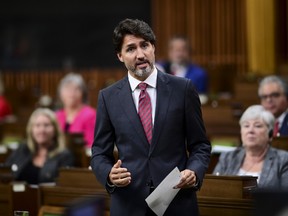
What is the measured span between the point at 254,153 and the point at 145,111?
164cm

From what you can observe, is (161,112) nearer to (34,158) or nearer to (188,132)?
(188,132)

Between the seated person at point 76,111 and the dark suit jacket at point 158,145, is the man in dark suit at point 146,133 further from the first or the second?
the seated person at point 76,111

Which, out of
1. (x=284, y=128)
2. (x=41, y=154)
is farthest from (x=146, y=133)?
(x=41, y=154)

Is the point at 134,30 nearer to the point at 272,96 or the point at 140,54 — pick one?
the point at 140,54

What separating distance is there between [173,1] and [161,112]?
10.0 meters

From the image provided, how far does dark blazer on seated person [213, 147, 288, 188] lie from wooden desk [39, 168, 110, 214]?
826 millimetres

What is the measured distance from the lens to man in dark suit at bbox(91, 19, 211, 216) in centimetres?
394

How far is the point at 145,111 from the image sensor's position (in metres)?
4.02

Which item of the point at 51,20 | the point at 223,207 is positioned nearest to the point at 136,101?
the point at 223,207

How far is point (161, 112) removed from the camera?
3.98 meters

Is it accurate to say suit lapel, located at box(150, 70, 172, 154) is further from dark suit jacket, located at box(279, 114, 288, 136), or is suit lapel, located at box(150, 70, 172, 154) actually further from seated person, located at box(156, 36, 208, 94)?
seated person, located at box(156, 36, 208, 94)

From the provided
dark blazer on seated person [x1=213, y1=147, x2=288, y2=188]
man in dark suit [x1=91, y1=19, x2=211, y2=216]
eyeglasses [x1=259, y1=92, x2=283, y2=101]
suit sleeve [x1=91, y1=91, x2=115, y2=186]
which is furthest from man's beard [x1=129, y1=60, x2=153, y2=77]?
eyeglasses [x1=259, y1=92, x2=283, y2=101]

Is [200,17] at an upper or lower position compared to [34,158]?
upper

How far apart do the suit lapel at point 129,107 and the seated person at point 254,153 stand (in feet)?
4.87
